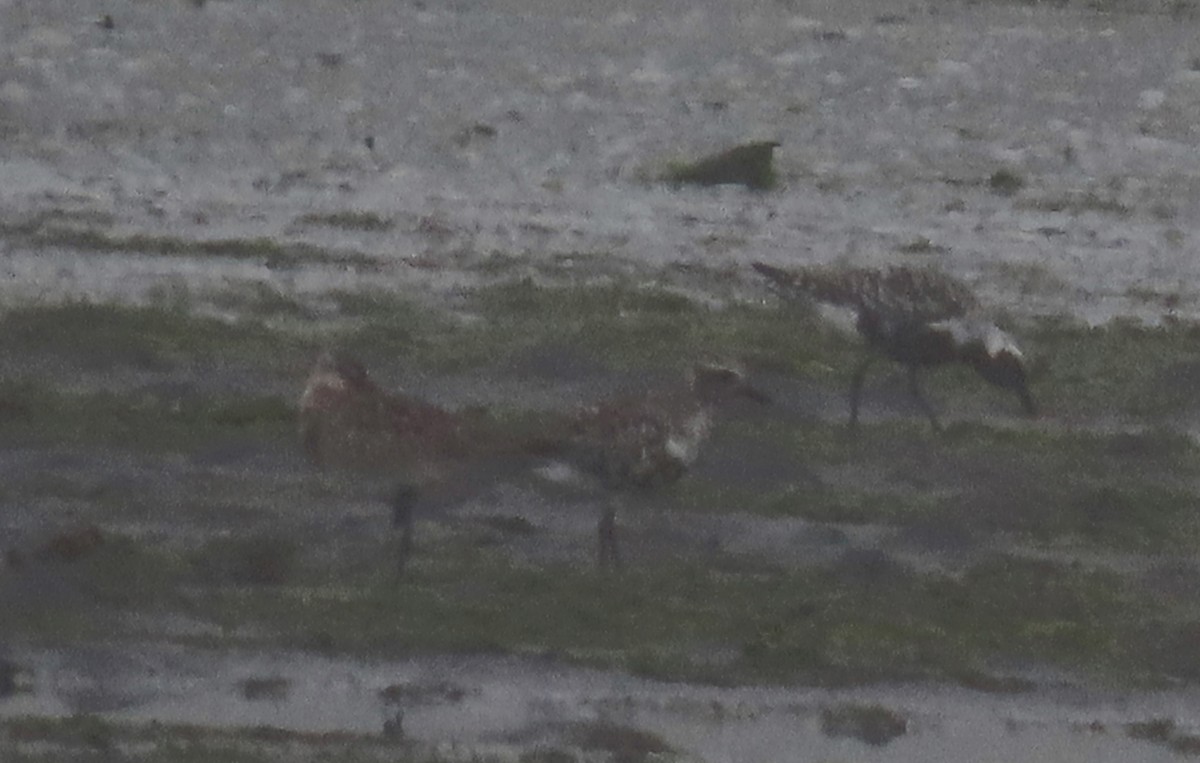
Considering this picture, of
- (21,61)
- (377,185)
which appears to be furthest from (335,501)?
(21,61)

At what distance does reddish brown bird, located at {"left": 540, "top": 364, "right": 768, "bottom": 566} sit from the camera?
8.88 metres

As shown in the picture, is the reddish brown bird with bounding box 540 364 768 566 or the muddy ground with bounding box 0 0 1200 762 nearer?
the muddy ground with bounding box 0 0 1200 762

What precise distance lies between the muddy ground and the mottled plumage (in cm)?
23

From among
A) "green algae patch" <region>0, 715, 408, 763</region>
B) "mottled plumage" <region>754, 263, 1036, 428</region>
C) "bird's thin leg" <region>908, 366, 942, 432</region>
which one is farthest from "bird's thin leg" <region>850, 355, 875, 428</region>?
"green algae patch" <region>0, 715, 408, 763</region>

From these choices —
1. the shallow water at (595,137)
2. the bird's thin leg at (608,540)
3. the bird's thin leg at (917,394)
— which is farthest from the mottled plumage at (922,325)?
the bird's thin leg at (608,540)

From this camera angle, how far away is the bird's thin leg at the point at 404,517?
8.59 meters

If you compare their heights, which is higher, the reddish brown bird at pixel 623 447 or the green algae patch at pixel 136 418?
the reddish brown bird at pixel 623 447

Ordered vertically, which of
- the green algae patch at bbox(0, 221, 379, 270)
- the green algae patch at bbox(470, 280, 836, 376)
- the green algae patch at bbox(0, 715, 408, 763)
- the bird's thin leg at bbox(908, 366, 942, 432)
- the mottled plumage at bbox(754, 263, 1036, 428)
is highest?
the mottled plumage at bbox(754, 263, 1036, 428)

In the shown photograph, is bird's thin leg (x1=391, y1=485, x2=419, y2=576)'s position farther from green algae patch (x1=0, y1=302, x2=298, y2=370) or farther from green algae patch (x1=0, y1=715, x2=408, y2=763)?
green algae patch (x1=0, y1=302, x2=298, y2=370)

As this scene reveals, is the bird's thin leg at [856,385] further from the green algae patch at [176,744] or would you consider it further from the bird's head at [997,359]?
the green algae patch at [176,744]

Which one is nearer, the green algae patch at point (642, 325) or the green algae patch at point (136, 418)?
the green algae patch at point (136, 418)

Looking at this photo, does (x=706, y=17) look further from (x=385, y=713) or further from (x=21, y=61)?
(x=385, y=713)

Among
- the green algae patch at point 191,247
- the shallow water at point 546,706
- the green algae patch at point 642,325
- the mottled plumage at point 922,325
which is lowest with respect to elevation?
the shallow water at point 546,706

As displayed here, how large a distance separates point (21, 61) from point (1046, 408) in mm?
12867
